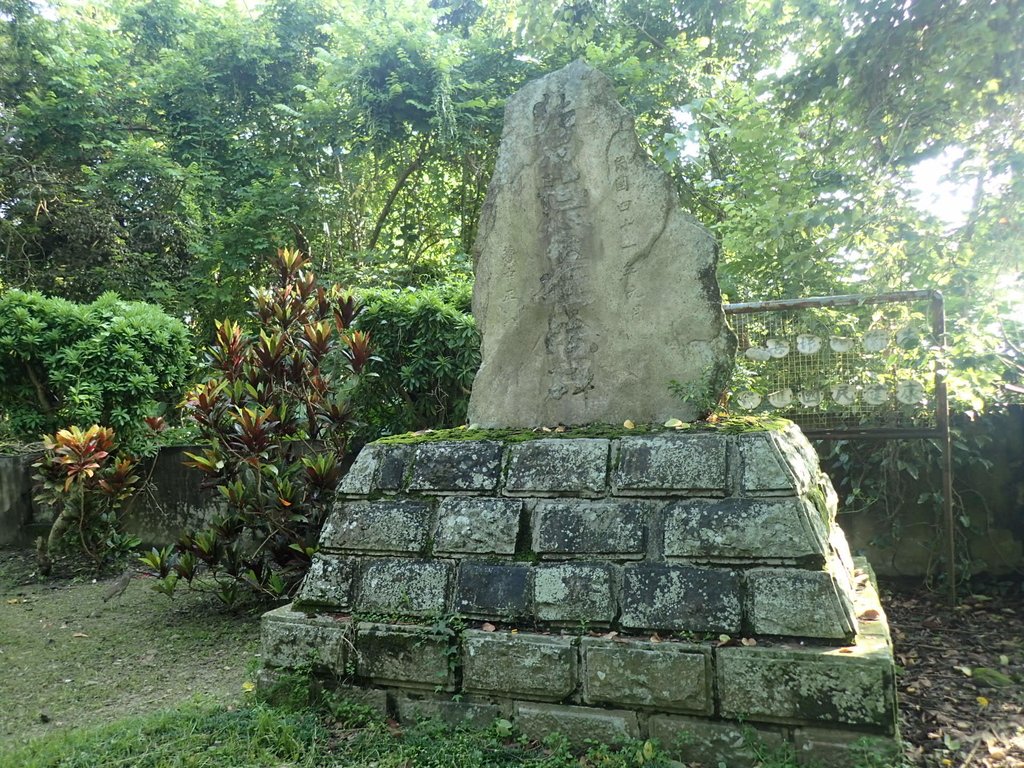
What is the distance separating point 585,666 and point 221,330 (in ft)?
12.3

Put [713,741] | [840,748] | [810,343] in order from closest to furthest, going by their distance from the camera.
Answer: [840,748], [713,741], [810,343]

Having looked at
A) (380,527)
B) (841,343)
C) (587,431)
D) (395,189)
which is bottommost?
(380,527)

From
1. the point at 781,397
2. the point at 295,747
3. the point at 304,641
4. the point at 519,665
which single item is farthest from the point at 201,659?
the point at 781,397

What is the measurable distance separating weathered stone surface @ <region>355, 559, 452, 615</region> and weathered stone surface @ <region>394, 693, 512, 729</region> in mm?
324

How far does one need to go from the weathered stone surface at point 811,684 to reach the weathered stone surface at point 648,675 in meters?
0.07

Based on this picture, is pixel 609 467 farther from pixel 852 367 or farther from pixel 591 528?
pixel 852 367

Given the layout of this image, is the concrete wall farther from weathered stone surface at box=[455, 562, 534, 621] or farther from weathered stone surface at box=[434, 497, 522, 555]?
weathered stone surface at box=[455, 562, 534, 621]

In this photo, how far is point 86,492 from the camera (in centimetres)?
550

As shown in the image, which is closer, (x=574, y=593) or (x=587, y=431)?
(x=574, y=593)

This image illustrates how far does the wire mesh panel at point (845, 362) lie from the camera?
4594 mm

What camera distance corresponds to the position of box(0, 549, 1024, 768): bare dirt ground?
305 cm

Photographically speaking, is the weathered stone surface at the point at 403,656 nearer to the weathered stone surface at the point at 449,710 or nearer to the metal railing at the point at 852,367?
the weathered stone surface at the point at 449,710

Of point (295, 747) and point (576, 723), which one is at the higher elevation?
point (576, 723)

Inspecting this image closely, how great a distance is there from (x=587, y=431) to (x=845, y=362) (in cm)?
254
